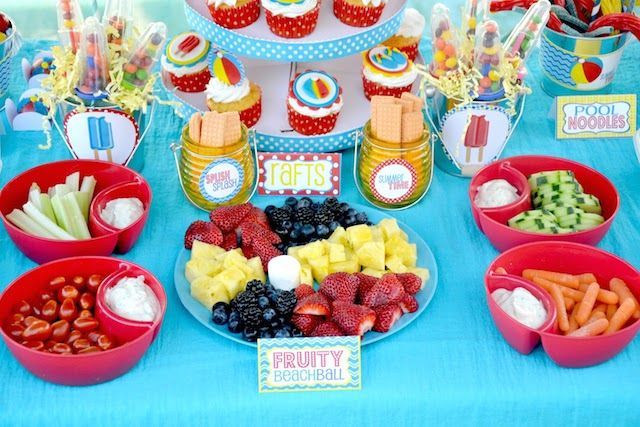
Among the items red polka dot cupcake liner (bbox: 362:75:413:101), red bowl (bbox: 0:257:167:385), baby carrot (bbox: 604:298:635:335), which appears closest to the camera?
red bowl (bbox: 0:257:167:385)

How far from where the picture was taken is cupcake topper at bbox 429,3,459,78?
2.19m

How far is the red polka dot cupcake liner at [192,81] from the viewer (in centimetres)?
246

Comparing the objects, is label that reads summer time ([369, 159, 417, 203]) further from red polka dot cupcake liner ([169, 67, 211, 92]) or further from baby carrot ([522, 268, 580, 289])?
red polka dot cupcake liner ([169, 67, 211, 92])

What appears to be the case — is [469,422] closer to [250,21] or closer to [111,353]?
[111,353]

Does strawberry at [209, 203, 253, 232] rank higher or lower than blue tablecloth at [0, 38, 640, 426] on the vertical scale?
higher

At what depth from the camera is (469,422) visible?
5.83 feet

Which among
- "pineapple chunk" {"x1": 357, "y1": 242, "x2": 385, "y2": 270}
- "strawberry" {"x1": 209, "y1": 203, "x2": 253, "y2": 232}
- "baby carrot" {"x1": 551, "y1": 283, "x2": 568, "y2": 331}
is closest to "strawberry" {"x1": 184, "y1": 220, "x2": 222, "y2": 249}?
"strawberry" {"x1": 209, "y1": 203, "x2": 253, "y2": 232}

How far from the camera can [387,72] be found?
239cm


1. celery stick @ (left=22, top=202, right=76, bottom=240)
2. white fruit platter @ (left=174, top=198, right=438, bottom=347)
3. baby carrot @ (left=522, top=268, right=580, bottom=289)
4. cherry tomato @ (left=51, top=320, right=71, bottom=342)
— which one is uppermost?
baby carrot @ (left=522, top=268, right=580, bottom=289)

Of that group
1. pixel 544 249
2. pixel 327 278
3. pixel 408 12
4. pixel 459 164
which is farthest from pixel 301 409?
pixel 408 12

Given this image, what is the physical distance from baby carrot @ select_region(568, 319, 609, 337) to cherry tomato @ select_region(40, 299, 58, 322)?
3.45ft

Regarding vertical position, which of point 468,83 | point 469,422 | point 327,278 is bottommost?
point 469,422

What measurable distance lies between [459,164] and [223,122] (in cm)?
66

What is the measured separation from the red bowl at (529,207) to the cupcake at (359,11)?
0.50 m
